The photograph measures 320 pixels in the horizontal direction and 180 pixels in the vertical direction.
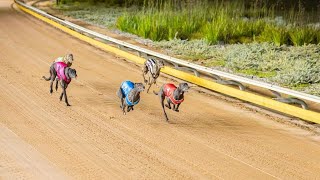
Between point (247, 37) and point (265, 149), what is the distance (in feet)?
27.5

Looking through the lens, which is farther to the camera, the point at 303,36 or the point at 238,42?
the point at 238,42

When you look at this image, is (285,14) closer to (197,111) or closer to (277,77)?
(277,77)

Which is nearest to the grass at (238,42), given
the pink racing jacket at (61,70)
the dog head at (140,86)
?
the dog head at (140,86)

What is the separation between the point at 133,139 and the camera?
689cm

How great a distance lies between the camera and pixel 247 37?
14.7 m

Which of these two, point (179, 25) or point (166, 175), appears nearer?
point (166, 175)

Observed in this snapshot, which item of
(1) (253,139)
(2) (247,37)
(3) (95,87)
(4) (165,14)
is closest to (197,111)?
(1) (253,139)

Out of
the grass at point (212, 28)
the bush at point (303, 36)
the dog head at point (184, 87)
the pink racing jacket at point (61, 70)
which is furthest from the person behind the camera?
the grass at point (212, 28)

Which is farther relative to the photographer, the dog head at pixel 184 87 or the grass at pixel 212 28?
the grass at pixel 212 28

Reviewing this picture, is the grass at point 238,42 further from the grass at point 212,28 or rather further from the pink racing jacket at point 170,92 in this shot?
the pink racing jacket at point 170,92

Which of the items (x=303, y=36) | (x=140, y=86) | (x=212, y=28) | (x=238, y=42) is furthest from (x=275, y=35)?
(x=140, y=86)

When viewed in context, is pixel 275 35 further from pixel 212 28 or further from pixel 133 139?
pixel 133 139

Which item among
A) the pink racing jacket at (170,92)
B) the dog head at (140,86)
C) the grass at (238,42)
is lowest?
the grass at (238,42)

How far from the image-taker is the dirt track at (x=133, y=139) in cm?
593
